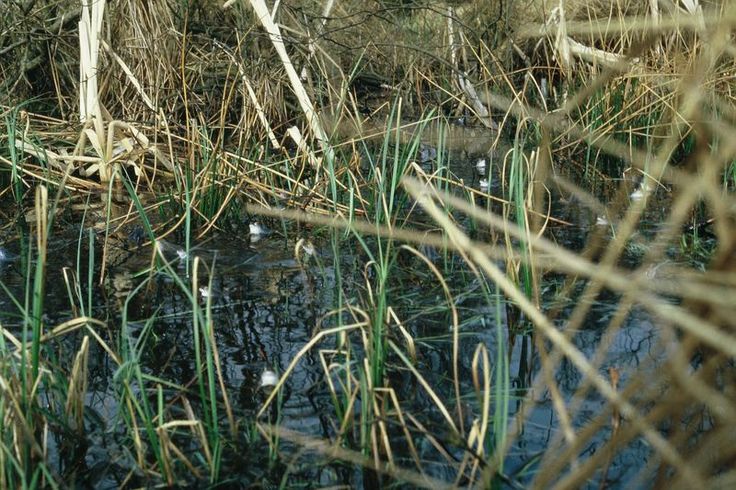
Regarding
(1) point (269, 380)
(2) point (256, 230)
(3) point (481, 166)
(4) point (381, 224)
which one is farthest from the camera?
(3) point (481, 166)

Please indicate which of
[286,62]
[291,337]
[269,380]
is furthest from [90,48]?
[269,380]

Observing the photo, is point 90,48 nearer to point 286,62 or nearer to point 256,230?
point 286,62

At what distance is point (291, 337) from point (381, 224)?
955mm

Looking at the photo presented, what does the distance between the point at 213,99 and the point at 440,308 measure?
399 cm

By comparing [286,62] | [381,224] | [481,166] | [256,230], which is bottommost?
[481,166]

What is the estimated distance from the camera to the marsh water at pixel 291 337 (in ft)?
7.39

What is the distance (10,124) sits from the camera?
15.9 ft

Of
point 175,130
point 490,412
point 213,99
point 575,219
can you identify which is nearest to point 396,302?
point 490,412

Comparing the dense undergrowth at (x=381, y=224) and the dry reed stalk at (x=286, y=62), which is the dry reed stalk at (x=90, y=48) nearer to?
the dense undergrowth at (x=381, y=224)

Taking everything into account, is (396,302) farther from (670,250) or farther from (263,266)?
(670,250)

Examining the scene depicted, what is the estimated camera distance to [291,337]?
308 centimetres

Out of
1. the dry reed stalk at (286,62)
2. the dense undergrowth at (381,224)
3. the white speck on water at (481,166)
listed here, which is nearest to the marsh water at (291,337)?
the dense undergrowth at (381,224)

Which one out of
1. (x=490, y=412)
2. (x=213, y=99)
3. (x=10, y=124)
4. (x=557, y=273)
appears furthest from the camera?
(x=213, y=99)

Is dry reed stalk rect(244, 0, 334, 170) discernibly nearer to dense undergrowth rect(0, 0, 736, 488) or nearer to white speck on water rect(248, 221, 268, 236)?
dense undergrowth rect(0, 0, 736, 488)
